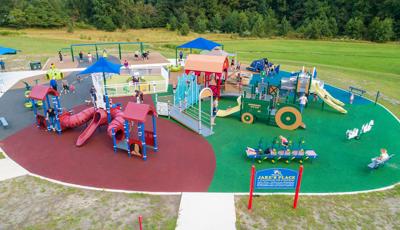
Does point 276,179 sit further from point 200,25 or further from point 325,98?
point 200,25

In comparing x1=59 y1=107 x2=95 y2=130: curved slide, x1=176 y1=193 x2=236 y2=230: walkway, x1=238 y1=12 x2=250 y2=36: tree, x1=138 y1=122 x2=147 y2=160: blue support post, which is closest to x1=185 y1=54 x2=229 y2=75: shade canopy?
x1=59 y1=107 x2=95 y2=130: curved slide

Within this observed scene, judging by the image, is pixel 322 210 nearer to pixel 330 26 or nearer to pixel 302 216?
pixel 302 216

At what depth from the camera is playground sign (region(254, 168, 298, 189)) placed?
11727mm

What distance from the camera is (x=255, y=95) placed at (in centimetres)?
2092

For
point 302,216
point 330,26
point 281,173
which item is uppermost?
point 330,26

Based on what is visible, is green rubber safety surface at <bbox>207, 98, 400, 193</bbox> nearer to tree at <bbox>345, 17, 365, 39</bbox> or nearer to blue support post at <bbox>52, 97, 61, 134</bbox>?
blue support post at <bbox>52, 97, 61, 134</bbox>

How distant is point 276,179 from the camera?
39.4ft

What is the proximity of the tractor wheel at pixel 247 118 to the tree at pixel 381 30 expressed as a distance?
186 ft

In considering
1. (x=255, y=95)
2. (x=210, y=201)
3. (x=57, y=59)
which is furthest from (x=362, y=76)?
(x=57, y=59)

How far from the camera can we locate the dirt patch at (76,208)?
10602mm

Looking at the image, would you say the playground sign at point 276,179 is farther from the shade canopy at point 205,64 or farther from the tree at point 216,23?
the tree at point 216,23

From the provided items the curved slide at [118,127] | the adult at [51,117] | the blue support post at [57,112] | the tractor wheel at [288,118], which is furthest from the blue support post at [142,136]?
the tractor wheel at [288,118]

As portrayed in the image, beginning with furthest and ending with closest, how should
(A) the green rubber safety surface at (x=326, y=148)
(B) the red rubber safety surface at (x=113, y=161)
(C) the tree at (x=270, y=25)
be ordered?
(C) the tree at (x=270, y=25)
(A) the green rubber safety surface at (x=326, y=148)
(B) the red rubber safety surface at (x=113, y=161)

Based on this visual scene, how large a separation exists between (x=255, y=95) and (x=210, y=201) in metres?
10.9
